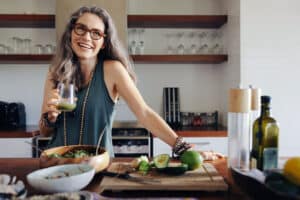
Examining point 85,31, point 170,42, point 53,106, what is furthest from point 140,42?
point 53,106

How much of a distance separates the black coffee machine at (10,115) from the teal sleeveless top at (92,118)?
1494 mm

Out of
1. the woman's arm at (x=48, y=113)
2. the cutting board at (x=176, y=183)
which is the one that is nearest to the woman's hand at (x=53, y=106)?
the woman's arm at (x=48, y=113)

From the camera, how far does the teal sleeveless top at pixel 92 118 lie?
4.78ft

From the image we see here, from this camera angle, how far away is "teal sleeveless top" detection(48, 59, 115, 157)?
1457mm

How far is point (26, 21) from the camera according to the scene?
9.27 ft

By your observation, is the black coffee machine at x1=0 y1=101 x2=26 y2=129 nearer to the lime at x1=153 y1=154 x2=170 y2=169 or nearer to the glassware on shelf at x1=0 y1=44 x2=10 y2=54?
the glassware on shelf at x1=0 y1=44 x2=10 y2=54

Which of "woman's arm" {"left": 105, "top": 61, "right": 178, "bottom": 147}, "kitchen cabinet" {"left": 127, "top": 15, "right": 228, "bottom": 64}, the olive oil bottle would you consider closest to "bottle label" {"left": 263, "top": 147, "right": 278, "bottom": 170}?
the olive oil bottle

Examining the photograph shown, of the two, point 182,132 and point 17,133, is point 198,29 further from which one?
point 17,133

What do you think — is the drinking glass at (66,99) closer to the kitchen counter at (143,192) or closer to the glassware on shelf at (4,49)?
the kitchen counter at (143,192)

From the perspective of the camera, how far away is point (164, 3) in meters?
3.11

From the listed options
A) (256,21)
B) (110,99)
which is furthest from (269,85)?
(110,99)

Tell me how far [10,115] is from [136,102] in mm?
1812

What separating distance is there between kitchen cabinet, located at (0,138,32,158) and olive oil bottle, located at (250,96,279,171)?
6.64ft

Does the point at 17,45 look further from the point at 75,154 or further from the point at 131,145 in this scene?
the point at 75,154
